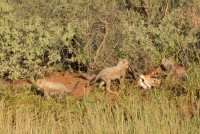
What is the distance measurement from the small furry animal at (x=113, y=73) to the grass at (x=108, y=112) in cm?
23

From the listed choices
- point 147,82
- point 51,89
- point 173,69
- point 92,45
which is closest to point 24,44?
point 92,45

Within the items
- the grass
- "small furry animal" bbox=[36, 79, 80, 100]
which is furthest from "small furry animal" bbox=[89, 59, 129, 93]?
"small furry animal" bbox=[36, 79, 80, 100]

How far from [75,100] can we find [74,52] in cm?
153

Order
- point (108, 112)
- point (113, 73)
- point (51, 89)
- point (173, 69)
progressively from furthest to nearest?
point (173, 69), point (113, 73), point (51, 89), point (108, 112)

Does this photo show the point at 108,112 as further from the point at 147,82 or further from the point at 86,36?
the point at 86,36

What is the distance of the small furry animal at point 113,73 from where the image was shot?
8688 millimetres

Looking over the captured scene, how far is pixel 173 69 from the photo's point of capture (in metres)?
9.00

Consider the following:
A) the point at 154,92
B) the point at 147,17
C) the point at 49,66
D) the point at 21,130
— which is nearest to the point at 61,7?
the point at 49,66

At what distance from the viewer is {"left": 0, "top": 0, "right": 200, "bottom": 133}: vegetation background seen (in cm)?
796

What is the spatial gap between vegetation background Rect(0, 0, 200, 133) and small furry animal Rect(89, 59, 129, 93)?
0.26 metres

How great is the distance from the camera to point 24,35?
9.52 m

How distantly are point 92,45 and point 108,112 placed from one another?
8.10 ft

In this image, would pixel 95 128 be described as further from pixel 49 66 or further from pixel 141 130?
pixel 49 66

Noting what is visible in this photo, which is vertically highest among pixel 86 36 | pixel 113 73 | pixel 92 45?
pixel 86 36
